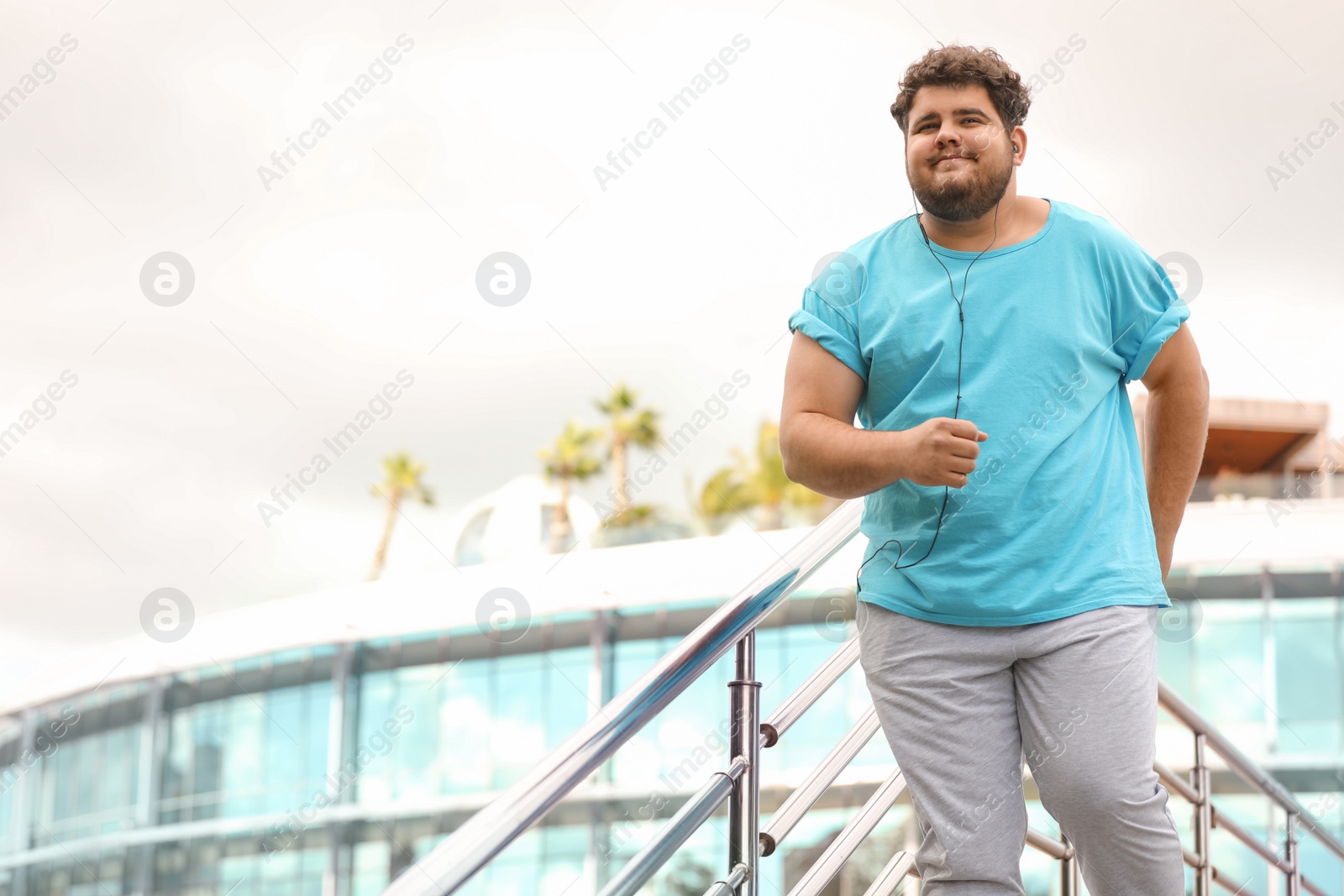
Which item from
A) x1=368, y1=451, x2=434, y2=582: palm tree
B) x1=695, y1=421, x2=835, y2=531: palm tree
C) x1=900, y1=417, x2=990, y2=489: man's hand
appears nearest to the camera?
x1=900, y1=417, x2=990, y2=489: man's hand

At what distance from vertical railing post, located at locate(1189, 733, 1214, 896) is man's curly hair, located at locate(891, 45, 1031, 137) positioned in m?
1.92

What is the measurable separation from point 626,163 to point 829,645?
41.4 feet

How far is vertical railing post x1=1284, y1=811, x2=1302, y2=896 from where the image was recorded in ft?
10.7

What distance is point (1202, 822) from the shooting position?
296 centimetres

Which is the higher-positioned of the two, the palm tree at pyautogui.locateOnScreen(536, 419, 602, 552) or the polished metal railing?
the palm tree at pyautogui.locateOnScreen(536, 419, 602, 552)

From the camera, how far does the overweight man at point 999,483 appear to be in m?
1.58

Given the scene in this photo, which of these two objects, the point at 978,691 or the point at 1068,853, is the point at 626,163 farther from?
the point at 978,691

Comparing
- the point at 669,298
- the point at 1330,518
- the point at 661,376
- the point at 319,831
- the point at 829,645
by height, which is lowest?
the point at 319,831

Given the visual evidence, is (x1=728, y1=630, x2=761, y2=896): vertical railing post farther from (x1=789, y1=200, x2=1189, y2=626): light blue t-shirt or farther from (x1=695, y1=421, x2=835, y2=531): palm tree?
(x1=695, y1=421, x2=835, y2=531): palm tree

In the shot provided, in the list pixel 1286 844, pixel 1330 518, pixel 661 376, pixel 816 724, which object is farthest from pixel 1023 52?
pixel 1286 844

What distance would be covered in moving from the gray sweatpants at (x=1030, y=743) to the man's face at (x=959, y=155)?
1.96 ft

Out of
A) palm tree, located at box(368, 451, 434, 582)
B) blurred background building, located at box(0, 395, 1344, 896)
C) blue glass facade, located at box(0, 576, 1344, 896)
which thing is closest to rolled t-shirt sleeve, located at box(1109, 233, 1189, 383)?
blurred background building, located at box(0, 395, 1344, 896)

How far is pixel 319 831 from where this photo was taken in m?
23.9

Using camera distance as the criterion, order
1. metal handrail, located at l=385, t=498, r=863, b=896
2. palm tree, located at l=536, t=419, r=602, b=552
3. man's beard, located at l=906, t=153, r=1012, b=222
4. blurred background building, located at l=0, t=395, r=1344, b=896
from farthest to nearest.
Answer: palm tree, located at l=536, t=419, r=602, b=552
blurred background building, located at l=0, t=395, r=1344, b=896
man's beard, located at l=906, t=153, r=1012, b=222
metal handrail, located at l=385, t=498, r=863, b=896
